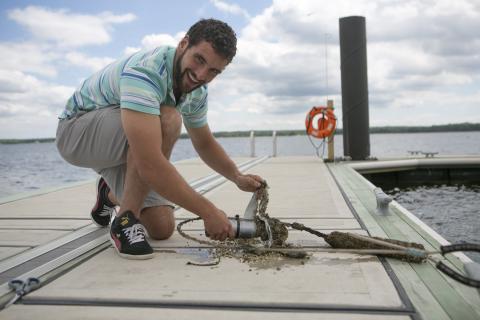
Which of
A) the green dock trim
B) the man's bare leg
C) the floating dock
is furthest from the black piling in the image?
the man's bare leg

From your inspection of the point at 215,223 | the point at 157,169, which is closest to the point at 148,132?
the point at 157,169

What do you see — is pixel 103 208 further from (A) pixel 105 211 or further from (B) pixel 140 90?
(B) pixel 140 90

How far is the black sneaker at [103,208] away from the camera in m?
2.73

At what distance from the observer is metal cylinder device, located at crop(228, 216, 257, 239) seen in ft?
7.16

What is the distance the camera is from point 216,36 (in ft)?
6.15

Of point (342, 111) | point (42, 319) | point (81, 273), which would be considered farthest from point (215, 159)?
point (342, 111)

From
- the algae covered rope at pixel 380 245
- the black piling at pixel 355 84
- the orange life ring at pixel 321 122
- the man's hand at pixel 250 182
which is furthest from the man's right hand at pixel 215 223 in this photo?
the black piling at pixel 355 84

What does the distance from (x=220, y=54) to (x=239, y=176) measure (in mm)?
755

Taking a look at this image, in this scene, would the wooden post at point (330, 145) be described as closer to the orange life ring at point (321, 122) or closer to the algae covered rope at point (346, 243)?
the orange life ring at point (321, 122)

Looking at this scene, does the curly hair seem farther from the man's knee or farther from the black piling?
the black piling

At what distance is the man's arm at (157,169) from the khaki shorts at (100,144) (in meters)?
0.42

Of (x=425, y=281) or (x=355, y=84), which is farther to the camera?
(x=355, y=84)

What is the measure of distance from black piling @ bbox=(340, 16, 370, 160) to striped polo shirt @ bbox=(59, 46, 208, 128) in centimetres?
641

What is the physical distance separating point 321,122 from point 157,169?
22.9ft
